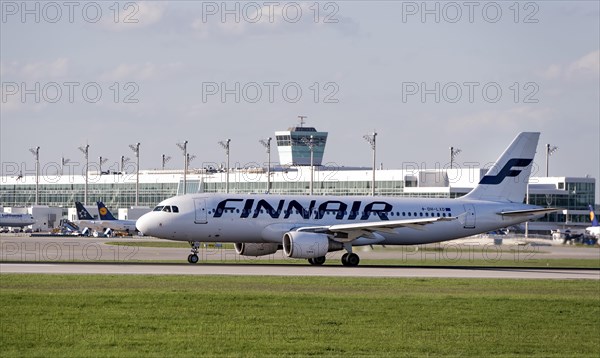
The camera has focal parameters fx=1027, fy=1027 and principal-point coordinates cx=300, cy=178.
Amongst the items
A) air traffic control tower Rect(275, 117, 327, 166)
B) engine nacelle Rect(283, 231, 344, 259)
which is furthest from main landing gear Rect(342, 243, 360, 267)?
air traffic control tower Rect(275, 117, 327, 166)

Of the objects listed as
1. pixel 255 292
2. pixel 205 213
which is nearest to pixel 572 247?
pixel 205 213

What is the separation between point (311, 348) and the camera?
2234 cm

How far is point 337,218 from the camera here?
5425 cm

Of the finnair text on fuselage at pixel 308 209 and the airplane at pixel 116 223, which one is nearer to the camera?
the finnair text on fuselage at pixel 308 209

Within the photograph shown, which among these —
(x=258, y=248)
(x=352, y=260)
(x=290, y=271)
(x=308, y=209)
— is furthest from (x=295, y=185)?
(x=290, y=271)

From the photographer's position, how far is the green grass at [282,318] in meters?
22.4

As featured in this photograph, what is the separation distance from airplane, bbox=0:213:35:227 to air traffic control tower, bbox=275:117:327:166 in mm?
53823

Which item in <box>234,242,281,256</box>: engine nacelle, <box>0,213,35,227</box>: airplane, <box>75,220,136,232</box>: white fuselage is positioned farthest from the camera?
<box>0,213,35,227</box>: airplane

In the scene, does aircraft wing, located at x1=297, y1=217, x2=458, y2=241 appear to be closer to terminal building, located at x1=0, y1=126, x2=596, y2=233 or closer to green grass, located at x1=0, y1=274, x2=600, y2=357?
green grass, located at x1=0, y1=274, x2=600, y2=357

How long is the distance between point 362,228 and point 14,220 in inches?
4008

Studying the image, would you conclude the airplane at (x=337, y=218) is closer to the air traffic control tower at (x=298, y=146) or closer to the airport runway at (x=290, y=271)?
the airport runway at (x=290, y=271)

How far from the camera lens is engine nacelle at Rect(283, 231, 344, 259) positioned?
1971 inches

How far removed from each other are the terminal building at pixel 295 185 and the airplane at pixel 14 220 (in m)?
9.27

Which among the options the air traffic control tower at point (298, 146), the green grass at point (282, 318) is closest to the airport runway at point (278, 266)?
the green grass at point (282, 318)
